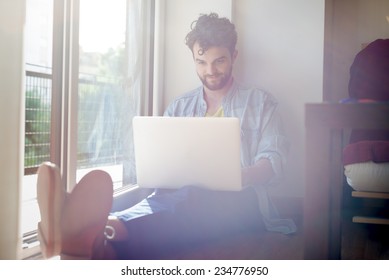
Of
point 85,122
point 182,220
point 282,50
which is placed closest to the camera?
point 182,220

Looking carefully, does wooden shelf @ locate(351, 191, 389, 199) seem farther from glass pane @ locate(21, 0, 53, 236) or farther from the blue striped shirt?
glass pane @ locate(21, 0, 53, 236)

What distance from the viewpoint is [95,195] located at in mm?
685

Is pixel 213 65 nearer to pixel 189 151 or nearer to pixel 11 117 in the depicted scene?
pixel 189 151

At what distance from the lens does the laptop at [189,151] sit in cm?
89

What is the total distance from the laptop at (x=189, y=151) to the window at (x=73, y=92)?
105 mm

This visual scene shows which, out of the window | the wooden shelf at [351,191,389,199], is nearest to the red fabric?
the wooden shelf at [351,191,389,199]

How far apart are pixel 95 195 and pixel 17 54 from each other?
10.9 inches

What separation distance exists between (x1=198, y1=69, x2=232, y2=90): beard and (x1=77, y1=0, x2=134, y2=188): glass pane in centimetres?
23

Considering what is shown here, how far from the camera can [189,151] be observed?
2.96ft

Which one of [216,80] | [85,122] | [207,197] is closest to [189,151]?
[207,197]

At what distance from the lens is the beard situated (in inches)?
49.3

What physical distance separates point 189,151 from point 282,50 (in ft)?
1.55
